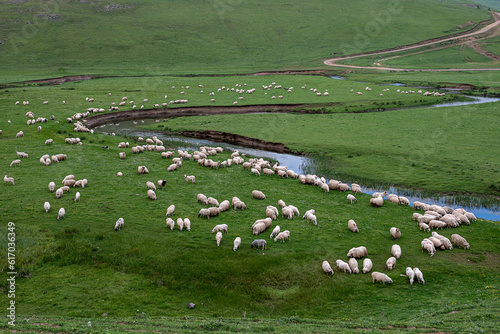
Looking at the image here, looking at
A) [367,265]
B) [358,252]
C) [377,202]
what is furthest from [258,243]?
[377,202]

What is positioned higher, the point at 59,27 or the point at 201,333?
the point at 59,27

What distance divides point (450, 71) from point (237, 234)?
256 ft

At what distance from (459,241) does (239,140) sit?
2641 cm

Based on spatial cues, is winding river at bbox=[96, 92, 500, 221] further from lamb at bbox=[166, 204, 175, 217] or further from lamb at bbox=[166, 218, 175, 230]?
lamb at bbox=[166, 218, 175, 230]

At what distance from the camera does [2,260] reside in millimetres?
16641

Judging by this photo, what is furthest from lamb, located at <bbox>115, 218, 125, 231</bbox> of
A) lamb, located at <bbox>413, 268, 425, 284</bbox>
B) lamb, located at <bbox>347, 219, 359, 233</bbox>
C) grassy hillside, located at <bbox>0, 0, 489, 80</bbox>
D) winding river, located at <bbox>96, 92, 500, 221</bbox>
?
grassy hillside, located at <bbox>0, 0, 489, 80</bbox>

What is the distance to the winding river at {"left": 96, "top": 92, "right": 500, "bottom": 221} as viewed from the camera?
25.4 meters

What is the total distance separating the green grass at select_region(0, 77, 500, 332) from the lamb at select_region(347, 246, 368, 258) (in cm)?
48

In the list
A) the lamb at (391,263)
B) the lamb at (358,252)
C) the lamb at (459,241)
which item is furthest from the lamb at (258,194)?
the lamb at (459,241)

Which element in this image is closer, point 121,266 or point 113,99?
point 121,266

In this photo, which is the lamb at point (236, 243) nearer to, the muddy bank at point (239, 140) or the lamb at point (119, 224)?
the lamb at point (119, 224)

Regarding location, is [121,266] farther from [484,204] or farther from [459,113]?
[459,113]

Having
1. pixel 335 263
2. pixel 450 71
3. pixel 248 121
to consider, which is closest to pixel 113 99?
pixel 248 121

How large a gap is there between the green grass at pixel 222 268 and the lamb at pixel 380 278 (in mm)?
292
